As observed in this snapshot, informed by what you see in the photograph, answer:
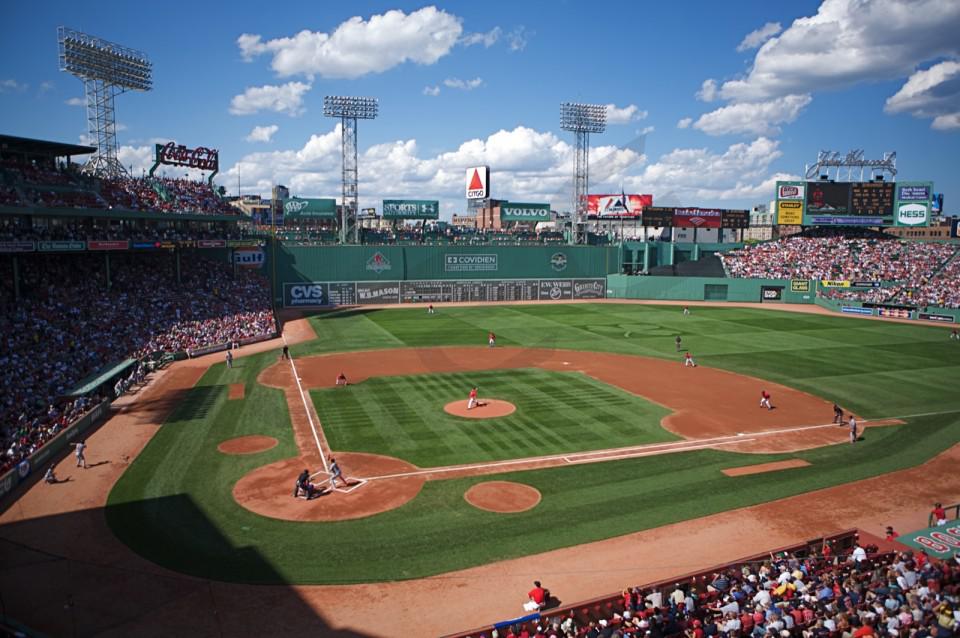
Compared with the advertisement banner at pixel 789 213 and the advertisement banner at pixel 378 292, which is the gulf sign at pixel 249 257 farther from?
the advertisement banner at pixel 789 213

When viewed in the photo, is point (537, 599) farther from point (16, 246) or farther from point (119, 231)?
point (119, 231)

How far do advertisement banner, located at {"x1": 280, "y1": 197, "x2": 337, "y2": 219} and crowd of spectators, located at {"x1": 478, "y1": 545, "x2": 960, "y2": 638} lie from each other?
246 feet

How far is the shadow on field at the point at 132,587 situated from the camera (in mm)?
14508

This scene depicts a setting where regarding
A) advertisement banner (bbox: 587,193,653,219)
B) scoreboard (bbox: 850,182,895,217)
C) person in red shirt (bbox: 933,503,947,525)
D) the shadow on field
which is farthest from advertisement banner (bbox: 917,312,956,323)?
the shadow on field

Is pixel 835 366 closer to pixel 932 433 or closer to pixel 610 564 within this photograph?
pixel 932 433

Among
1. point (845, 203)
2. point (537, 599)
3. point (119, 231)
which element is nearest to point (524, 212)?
point (845, 203)

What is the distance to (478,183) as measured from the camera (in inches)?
3501

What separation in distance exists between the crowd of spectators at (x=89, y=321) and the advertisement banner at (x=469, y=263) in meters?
22.4

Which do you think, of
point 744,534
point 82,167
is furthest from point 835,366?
point 82,167

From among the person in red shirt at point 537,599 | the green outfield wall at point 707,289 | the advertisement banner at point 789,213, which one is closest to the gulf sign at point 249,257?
the green outfield wall at point 707,289

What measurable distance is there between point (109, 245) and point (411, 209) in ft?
148

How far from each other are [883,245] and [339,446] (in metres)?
76.8

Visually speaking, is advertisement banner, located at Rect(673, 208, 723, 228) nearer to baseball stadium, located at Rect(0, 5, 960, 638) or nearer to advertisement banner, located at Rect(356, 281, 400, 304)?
baseball stadium, located at Rect(0, 5, 960, 638)

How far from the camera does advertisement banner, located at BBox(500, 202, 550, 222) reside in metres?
94.7
